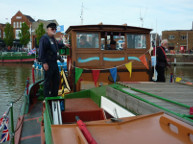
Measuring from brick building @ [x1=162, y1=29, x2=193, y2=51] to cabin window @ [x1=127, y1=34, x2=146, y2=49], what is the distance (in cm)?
A: 5957

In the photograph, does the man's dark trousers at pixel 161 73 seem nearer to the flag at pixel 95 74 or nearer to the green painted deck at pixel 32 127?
the flag at pixel 95 74

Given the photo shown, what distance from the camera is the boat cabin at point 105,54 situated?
7.06m

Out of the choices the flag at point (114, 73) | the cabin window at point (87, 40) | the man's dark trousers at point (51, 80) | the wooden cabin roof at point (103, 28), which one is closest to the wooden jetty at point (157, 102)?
the man's dark trousers at point (51, 80)

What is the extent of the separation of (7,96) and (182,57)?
40.3 meters

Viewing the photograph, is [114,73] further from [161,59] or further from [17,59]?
[17,59]

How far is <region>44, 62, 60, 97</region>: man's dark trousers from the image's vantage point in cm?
470

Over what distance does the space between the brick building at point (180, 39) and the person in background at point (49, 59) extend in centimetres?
6339

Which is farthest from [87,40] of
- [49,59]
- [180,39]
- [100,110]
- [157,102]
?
[180,39]

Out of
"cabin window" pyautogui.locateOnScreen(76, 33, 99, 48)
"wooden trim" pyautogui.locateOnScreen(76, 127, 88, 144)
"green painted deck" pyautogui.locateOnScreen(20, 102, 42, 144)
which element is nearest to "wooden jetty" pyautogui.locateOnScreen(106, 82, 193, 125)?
"wooden trim" pyautogui.locateOnScreen(76, 127, 88, 144)

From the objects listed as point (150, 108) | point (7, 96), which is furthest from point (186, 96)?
point (7, 96)

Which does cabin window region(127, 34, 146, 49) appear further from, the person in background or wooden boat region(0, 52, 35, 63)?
wooden boat region(0, 52, 35, 63)

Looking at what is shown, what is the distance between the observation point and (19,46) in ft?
197

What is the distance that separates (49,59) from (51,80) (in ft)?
1.50

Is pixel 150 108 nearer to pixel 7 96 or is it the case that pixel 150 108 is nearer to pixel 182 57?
pixel 7 96
